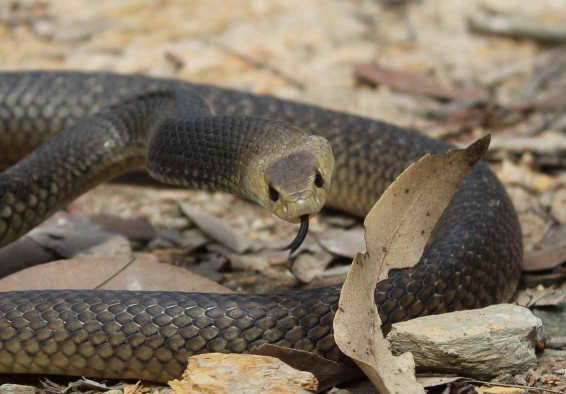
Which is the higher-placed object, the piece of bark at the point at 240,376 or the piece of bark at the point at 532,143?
the piece of bark at the point at 532,143

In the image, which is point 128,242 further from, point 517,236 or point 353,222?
point 517,236

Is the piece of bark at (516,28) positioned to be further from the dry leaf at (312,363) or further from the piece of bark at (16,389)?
the piece of bark at (16,389)

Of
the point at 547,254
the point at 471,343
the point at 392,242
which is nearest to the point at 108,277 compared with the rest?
the point at 392,242

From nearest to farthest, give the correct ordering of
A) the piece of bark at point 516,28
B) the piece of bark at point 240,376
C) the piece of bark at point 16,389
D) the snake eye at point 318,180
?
1. the piece of bark at point 240,376
2. the piece of bark at point 16,389
3. the snake eye at point 318,180
4. the piece of bark at point 516,28

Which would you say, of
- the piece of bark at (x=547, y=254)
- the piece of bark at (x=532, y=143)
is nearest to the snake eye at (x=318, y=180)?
the piece of bark at (x=547, y=254)

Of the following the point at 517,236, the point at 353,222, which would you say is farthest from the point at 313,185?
the point at 353,222

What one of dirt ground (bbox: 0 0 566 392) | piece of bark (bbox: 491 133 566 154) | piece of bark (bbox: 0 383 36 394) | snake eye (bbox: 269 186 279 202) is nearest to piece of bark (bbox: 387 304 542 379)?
snake eye (bbox: 269 186 279 202)

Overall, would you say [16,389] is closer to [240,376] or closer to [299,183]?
[240,376]
